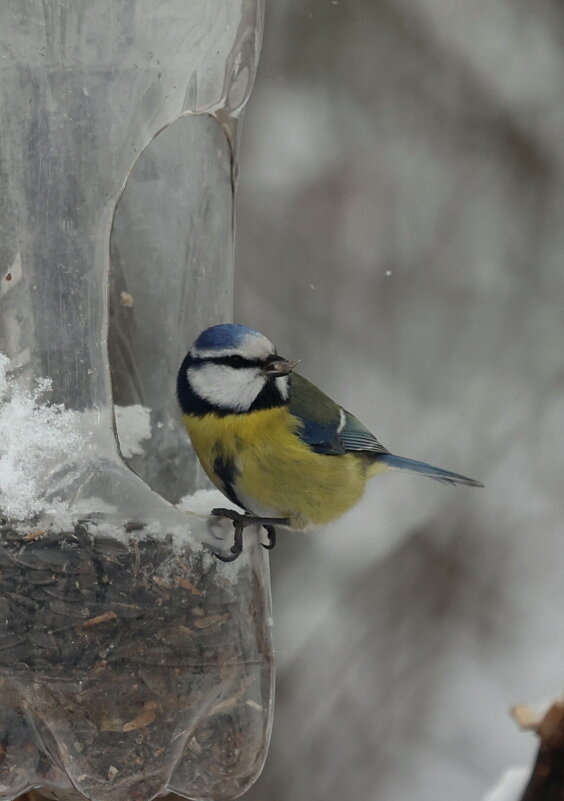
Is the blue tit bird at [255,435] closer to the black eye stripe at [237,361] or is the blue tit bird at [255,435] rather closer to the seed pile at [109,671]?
the black eye stripe at [237,361]

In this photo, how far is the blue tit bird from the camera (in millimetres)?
2318

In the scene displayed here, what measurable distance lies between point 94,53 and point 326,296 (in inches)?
110

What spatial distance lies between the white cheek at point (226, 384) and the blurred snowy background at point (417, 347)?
7.35 feet

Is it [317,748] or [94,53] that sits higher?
[94,53]

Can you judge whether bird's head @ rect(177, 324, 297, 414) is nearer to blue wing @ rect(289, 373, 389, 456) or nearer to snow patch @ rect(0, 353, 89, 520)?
blue wing @ rect(289, 373, 389, 456)

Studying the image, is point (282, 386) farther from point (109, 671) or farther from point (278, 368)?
point (109, 671)

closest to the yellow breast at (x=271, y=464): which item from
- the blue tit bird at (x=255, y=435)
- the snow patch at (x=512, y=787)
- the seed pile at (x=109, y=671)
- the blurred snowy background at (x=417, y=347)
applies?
the blue tit bird at (x=255, y=435)

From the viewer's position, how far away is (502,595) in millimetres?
4965

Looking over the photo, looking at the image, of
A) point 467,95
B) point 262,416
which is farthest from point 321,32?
point 262,416

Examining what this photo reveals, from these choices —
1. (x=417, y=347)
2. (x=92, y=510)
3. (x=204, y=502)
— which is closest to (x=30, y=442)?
(x=92, y=510)

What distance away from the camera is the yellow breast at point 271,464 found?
2367 millimetres

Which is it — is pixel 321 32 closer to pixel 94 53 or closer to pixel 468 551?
pixel 468 551

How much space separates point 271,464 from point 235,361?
233 millimetres

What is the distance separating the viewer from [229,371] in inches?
92.7
